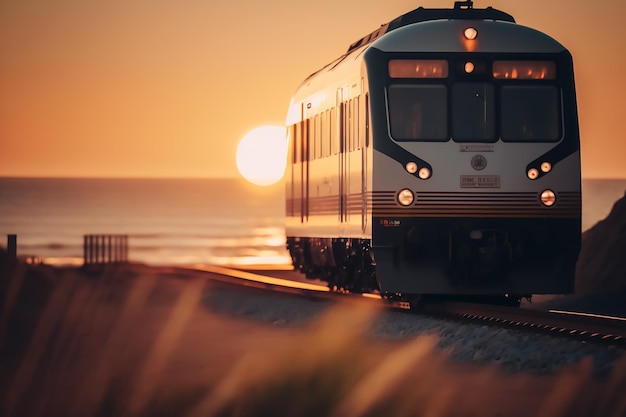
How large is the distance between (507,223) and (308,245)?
789cm

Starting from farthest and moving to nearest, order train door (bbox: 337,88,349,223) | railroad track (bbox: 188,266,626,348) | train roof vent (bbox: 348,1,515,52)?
train door (bbox: 337,88,349,223) → train roof vent (bbox: 348,1,515,52) → railroad track (bbox: 188,266,626,348)

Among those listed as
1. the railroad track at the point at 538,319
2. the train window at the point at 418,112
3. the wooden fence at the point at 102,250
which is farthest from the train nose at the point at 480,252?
the wooden fence at the point at 102,250

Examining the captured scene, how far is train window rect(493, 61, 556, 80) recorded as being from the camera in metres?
20.8

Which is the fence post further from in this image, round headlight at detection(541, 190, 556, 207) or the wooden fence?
round headlight at detection(541, 190, 556, 207)

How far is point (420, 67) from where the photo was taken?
20.8 meters

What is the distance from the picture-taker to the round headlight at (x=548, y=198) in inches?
811

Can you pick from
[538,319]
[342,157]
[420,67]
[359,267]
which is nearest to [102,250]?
[359,267]

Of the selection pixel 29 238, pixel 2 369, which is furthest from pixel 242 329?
pixel 29 238

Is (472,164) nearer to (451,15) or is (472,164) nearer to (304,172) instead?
(451,15)

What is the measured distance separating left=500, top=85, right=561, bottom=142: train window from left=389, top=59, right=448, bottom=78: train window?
86 cm

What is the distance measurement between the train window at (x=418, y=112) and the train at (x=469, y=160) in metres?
0.01

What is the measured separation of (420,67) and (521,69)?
1.36 m

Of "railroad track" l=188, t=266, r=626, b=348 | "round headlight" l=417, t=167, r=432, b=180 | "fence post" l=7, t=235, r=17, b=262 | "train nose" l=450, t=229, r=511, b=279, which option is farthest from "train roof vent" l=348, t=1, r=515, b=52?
"fence post" l=7, t=235, r=17, b=262

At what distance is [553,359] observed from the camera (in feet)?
53.2
